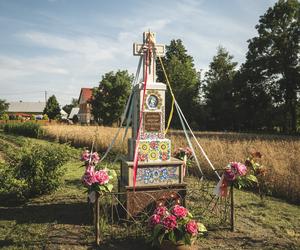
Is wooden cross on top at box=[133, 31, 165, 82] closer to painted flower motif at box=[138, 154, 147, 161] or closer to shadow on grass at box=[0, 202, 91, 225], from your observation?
painted flower motif at box=[138, 154, 147, 161]

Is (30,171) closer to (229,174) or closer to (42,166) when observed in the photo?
(42,166)

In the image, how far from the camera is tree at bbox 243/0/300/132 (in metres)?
31.6

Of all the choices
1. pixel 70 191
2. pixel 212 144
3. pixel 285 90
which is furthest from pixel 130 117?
pixel 285 90

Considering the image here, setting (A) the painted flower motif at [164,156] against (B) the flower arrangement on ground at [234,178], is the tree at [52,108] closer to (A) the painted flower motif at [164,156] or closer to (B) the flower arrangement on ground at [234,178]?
(A) the painted flower motif at [164,156]

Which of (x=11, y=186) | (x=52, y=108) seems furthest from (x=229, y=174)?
(x=52, y=108)

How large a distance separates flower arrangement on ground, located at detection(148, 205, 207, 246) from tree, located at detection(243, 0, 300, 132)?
29.9 metres

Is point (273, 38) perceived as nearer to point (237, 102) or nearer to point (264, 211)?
point (237, 102)

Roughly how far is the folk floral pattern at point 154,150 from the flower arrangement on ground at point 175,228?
2153mm

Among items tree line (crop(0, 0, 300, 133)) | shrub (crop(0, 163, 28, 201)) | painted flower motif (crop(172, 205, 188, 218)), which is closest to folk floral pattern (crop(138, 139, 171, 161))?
painted flower motif (crop(172, 205, 188, 218))

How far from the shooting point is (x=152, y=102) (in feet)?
22.0

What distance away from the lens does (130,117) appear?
6.97 meters

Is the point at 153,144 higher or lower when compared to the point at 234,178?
higher

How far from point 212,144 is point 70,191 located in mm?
5497

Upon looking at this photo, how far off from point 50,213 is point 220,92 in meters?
35.7
